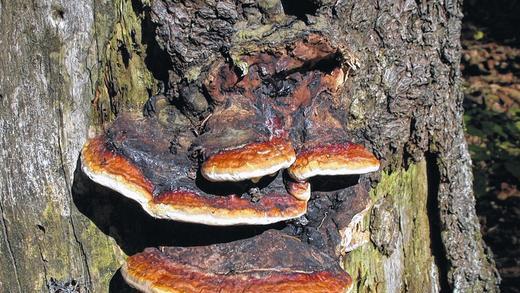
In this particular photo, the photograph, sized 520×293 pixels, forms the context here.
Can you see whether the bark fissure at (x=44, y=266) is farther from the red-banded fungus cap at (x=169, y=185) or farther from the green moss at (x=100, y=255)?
the red-banded fungus cap at (x=169, y=185)

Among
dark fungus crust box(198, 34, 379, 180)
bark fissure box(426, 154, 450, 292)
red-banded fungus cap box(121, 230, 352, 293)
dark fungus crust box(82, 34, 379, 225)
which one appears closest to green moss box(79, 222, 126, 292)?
red-banded fungus cap box(121, 230, 352, 293)

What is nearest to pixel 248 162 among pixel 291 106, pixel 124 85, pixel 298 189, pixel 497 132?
pixel 298 189

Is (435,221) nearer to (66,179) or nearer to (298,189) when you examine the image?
(298,189)

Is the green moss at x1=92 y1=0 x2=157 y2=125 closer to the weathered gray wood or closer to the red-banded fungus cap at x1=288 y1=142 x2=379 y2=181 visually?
the weathered gray wood

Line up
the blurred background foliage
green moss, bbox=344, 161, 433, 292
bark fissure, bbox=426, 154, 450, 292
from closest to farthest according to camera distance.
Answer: green moss, bbox=344, 161, 433, 292 < bark fissure, bbox=426, 154, 450, 292 < the blurred background foliage

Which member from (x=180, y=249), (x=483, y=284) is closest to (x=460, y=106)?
(x=483, y=284)

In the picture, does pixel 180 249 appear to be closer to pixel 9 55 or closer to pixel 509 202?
pixel 9 55

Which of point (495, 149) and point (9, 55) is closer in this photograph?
point (9, 55)

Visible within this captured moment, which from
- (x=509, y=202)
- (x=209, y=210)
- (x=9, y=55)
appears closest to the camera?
(x=209, y=210)
